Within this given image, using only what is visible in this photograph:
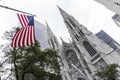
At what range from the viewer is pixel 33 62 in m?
20.2

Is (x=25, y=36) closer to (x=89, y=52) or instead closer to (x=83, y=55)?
(x=83, y=55)

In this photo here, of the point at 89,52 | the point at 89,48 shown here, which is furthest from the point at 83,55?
the point at 89,48

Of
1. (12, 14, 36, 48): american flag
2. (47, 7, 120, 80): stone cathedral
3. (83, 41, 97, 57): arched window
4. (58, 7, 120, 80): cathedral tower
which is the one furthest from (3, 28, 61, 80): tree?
(83, 41, 97, 57): arched window

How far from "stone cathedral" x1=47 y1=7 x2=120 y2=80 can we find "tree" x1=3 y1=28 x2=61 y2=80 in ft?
91.6

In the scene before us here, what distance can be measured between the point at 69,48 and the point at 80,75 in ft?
26.1

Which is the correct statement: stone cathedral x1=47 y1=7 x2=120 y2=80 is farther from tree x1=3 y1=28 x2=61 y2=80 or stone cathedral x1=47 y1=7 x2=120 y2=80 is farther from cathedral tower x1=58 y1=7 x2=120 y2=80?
tree x1=3 y1=28 x2=61 y2=80

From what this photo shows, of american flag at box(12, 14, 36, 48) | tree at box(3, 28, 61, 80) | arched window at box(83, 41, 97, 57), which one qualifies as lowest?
tree at box(3, 28, 61, 80)

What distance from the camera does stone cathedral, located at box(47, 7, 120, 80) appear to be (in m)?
50.3

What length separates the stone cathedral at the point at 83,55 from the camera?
165 feet

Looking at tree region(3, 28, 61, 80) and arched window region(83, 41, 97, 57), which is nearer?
tree region(3, 28, 61, 80)

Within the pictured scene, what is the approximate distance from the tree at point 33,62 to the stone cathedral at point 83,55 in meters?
27.9

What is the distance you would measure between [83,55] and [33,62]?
32662mm

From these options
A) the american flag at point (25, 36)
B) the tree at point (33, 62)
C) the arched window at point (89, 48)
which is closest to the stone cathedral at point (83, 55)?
the arched window at point (89, 48)

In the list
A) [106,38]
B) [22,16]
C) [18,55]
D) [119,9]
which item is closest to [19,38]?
[22,16]
